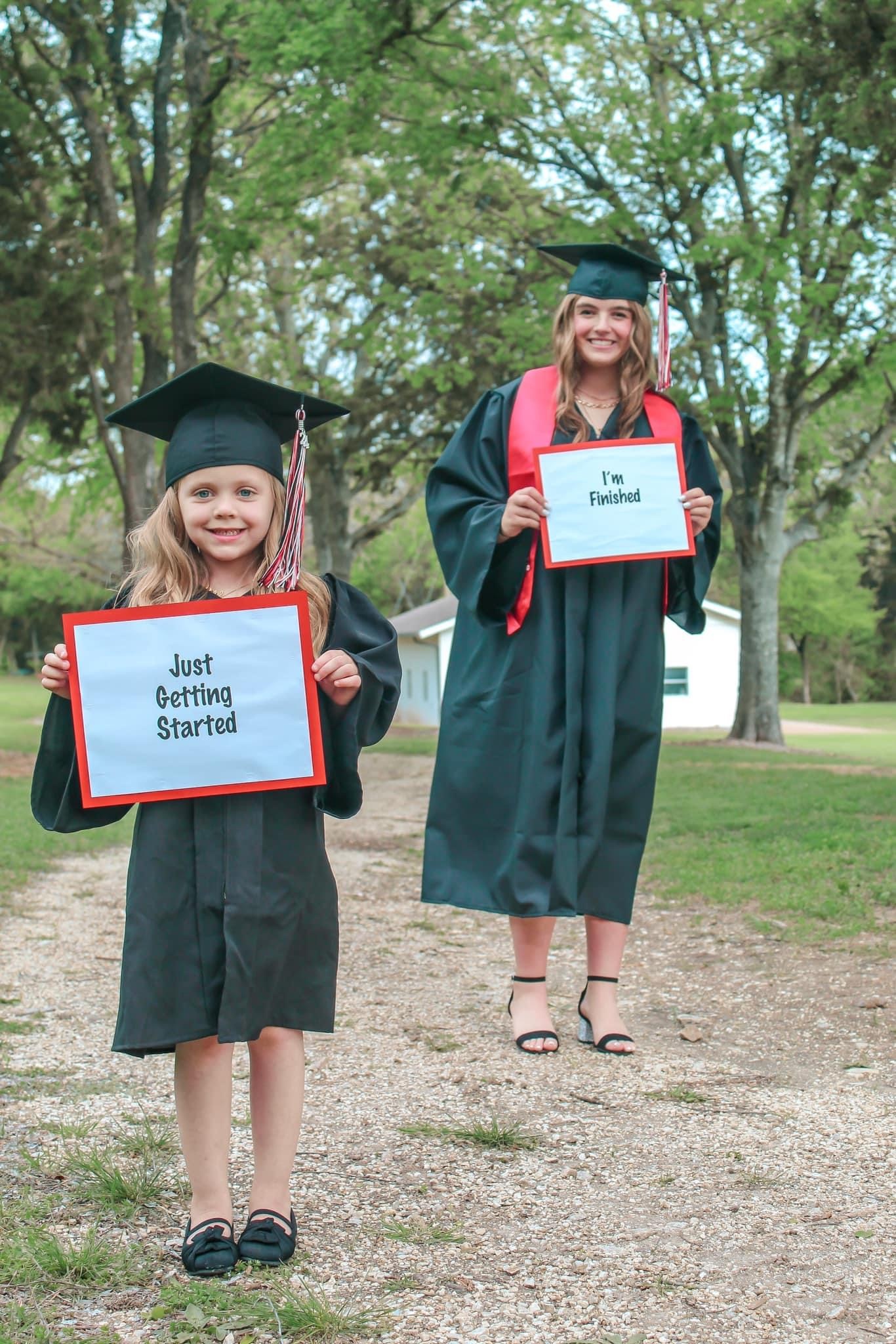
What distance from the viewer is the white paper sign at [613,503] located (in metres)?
4.23

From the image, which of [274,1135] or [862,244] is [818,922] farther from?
[862,244]

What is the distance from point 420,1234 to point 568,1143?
0.67m

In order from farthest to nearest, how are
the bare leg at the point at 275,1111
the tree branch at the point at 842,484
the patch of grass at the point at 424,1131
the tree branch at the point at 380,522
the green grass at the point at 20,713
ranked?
the tree branch at the point at 380,522 < the green grass at the point at 20,713 < the tree branch at the point at 842,484 < the patch of grass at the point at 424,1131 < the bare leg at the point at 275,1111

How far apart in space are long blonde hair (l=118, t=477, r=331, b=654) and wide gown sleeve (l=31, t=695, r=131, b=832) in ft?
0.95

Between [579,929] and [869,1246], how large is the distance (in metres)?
3.98

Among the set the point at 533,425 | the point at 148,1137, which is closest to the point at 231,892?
the point at 148,1137

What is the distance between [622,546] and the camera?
4.23 metres

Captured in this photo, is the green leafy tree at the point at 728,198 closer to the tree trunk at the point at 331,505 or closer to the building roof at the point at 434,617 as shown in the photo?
the tree trunk at the point at 331,505

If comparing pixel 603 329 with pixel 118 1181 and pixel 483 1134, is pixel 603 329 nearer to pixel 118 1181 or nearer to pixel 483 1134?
pixel 483 1134

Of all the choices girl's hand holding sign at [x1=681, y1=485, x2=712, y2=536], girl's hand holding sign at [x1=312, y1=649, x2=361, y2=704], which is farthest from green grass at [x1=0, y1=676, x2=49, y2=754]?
girl's hand holding sign at [x1=312, y1=649, x2=361, y2=704]

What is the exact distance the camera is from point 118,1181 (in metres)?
2.95

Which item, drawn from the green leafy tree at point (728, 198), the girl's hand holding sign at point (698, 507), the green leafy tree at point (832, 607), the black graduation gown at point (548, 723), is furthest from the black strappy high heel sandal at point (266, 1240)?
the green leafy tree at point (832, 607)

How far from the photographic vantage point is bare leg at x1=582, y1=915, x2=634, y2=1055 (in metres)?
4.26

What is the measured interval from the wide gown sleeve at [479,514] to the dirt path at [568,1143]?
4.71 ft
